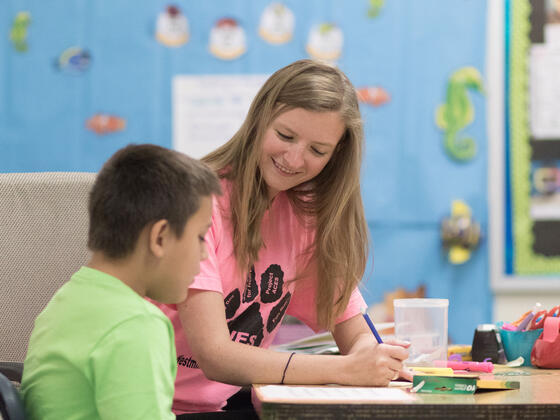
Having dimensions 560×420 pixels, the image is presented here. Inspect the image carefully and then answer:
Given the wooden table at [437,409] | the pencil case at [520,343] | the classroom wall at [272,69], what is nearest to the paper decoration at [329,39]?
the classroom wall at [272,69]

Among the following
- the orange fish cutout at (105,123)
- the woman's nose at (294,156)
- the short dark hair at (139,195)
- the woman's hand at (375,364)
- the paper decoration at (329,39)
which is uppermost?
the paper decoration at (329,39)

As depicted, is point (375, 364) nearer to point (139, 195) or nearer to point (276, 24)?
point (139, 195)

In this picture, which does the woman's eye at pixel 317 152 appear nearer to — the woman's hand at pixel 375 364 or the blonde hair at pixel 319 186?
the blonde hair at pixel 319 186

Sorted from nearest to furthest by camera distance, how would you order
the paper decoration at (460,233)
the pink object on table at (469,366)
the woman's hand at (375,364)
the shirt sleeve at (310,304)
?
the woman's hand at (375,364) → the pink object on table at (469,366) → the shirt sleeve at (310,304) → the paper decoration at (460,233)

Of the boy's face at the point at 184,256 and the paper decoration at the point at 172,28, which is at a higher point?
the paper decoration at the point at 172,28

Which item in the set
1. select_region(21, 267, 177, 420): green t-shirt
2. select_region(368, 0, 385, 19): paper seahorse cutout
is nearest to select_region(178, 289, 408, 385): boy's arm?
select_region(21, 267, 177, 420): green t-shirt

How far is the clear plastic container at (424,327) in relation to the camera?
1.35m

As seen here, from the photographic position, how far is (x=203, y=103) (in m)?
2.83

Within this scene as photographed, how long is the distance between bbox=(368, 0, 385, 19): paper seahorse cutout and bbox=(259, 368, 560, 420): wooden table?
2094 millimetres

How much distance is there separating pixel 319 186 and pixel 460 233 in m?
1.44

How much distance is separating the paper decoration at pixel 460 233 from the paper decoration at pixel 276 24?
0.95 m

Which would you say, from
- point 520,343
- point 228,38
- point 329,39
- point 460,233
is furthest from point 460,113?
point 520,343

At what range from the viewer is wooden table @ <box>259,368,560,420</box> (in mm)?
891

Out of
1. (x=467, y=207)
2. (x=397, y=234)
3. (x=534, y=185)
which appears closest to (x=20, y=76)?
(x=397, y=234)
